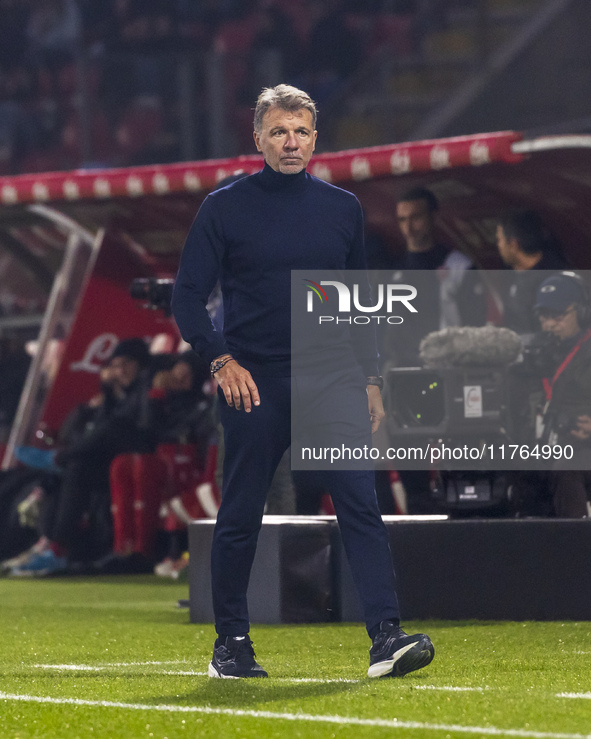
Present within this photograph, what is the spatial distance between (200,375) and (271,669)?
5057mm

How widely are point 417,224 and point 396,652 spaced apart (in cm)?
398

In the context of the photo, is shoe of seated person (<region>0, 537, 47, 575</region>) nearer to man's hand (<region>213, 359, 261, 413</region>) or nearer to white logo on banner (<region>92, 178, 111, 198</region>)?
white logo on banner (<region>92, 178, 111, 198</region>)

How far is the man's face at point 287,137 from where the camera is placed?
425 centimetres

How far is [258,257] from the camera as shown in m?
4.26

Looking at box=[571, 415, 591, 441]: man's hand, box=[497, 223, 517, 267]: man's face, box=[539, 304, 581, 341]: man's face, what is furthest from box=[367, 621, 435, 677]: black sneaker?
box=[497, 223, 517, 267]: man's face

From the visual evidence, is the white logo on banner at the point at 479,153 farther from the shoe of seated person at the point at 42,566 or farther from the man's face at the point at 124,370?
the shoe of seated person at the point at 42,566

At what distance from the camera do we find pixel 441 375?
21.6 feet

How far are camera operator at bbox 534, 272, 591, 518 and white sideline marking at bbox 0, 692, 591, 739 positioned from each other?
9.47ft

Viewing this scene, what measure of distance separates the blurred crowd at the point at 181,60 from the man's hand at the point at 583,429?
9.05m

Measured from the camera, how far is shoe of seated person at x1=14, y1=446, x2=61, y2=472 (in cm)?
972

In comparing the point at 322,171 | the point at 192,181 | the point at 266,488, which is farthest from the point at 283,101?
the point at 192,181

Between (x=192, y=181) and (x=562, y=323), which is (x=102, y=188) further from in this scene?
(x=562, y=323)

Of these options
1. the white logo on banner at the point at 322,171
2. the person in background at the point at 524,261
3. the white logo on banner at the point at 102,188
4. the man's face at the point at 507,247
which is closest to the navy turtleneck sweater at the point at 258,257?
the person in background at the point at 524,261

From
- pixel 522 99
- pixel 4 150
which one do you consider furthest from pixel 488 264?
A: pixel 4 150
